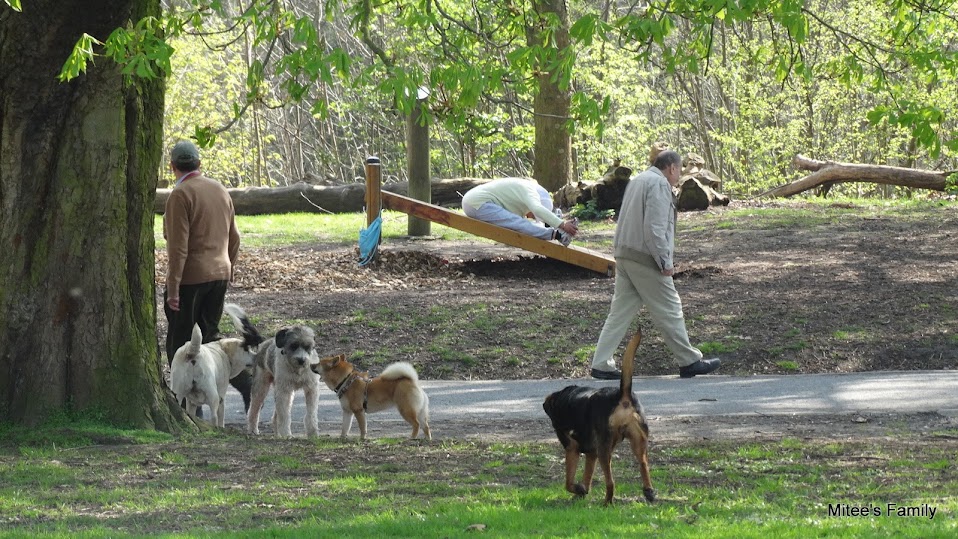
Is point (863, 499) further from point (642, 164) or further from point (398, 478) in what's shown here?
point (642, 164)

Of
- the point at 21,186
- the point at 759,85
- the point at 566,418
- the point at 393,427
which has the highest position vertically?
the point at 759,85

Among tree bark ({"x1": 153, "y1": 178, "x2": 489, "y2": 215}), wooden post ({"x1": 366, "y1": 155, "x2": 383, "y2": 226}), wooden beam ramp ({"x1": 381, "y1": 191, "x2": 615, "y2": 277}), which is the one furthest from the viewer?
tree bark ({"x1": 153, "y1": 178, "x2": 489, "y2": 215})

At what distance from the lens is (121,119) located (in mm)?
8148

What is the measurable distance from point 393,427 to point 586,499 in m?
3.74

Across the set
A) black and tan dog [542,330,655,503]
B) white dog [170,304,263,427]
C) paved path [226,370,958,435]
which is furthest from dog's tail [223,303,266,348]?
black and tan dog [542,330,655,503]

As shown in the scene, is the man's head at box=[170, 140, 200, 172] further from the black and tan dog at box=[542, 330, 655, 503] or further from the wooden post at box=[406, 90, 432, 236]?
the wooden post at box=[406, 90, 432, 236]

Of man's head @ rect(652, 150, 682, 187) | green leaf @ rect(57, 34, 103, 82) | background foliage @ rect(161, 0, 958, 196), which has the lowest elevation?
man's head @ rect(652, 150, 682, 187)

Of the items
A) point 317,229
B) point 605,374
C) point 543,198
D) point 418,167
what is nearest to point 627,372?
point 605,374

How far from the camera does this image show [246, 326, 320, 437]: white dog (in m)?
8.88

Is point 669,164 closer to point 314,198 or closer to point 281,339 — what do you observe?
point 281,339

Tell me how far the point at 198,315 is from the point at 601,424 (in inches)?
198

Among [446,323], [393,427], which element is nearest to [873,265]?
[446,323]

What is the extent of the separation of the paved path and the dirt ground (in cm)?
57

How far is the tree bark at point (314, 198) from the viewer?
26656 mm
